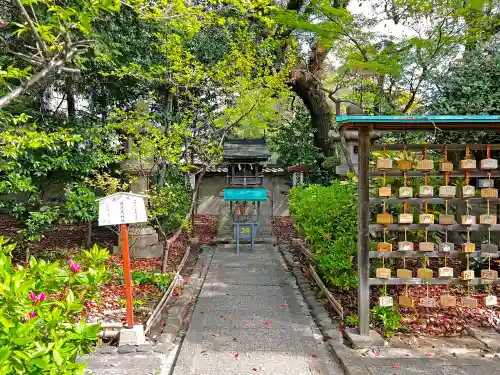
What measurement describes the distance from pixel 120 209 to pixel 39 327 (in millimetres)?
2729

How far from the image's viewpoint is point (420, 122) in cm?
397

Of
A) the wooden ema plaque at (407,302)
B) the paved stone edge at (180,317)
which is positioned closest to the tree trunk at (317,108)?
the paved stone edge at (180,317)

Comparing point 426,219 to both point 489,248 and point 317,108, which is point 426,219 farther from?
point 317,108

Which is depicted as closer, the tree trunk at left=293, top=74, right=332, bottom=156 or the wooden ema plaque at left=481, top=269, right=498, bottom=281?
the wooden ema plaque at left=481, top=269, right=498, bottom=281

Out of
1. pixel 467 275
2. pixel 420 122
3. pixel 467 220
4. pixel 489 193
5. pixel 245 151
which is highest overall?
pixel 245 151

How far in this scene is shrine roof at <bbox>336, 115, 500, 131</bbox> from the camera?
3.85 metres

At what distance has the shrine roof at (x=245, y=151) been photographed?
9.96 m

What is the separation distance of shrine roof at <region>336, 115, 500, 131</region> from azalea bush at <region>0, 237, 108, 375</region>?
3338 millimetres

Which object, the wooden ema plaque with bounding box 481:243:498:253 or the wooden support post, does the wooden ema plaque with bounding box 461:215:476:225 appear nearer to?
the wooden ema plaque with bounding box 481:243:498:253

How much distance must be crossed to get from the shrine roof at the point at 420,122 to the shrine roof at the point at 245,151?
580 centimetres

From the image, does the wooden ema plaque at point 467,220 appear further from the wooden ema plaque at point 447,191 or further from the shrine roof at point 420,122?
the shrine roof at point 420,122

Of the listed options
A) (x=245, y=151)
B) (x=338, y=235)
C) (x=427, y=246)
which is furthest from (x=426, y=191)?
(x=245, y=151)

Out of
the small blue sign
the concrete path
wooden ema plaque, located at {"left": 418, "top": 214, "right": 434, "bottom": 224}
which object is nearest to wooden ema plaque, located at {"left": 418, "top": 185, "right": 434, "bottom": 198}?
wooden ema plaque, located at {"left": 418, "top": 214, "right": 434, "bottom": 224}

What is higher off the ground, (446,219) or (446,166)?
(446,166)
